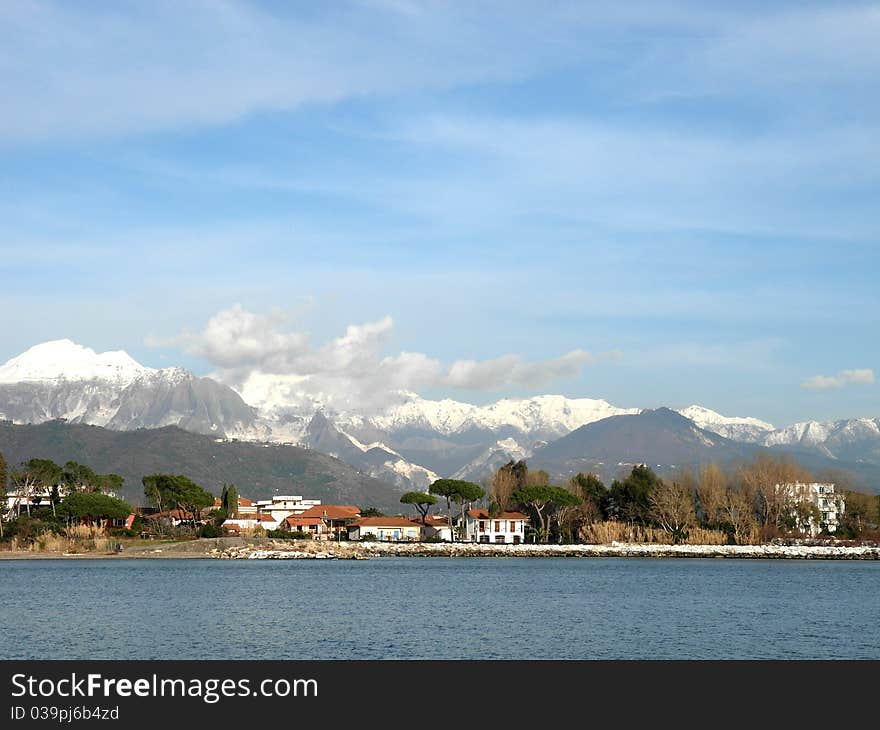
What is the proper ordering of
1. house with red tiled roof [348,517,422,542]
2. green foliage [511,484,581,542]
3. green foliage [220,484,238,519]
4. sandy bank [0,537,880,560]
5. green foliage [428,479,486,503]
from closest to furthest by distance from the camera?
sandy bank [0,537,880,560]
green foliage [511,484,581,542]
green foliage [428,479,486,503]
house with red tiled roof [348,517,422,542]
green foliage [220,484,238,519]

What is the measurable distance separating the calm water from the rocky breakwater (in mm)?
22190

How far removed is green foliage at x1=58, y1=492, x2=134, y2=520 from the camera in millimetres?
111500

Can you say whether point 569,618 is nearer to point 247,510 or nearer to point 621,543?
point 621,543

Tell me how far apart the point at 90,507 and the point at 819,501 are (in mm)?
83817

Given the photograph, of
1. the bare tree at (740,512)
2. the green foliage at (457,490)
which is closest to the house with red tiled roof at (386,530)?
the green foliage at (457,490)

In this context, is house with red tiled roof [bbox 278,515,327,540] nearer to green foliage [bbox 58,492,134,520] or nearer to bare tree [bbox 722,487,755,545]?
A: green foliage [bbox 58,492,134,520]

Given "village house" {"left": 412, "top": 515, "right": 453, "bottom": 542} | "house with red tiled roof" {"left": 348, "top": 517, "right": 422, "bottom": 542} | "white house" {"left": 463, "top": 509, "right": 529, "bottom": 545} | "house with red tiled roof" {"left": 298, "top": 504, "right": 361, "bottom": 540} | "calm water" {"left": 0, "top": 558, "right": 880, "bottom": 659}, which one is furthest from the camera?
"house with red tiled roof" {"left": 298, "top": 504, "right": 361, "bottom": 540}

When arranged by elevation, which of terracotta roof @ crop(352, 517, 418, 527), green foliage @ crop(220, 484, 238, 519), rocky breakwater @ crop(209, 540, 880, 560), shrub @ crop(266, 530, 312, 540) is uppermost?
green foliage @ crop(220, 484, 238, 519)

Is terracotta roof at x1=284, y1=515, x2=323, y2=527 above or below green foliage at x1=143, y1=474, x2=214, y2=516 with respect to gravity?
below

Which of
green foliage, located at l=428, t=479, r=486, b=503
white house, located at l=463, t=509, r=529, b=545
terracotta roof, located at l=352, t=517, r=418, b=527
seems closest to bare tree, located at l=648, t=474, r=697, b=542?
white house, located at l=463, t=509, r=529, b=545

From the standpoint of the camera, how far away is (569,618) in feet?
152

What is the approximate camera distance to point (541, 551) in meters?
109

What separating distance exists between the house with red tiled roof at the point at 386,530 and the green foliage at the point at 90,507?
31691 millimetres

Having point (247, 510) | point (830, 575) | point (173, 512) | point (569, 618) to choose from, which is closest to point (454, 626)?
point (569, 618)
